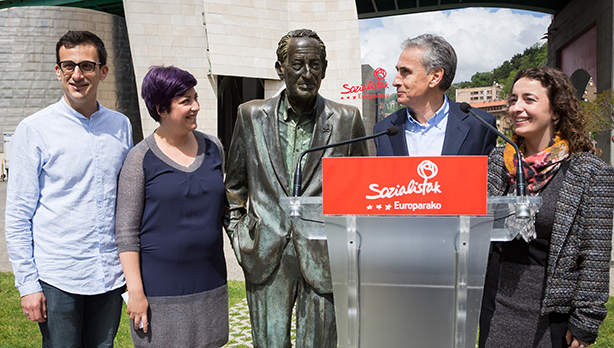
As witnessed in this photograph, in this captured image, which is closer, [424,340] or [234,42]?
[424,340]

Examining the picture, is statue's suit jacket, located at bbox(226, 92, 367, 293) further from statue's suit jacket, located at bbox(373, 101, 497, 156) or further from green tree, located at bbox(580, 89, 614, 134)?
green tree, located at bbox(580, 89, 614, 134)

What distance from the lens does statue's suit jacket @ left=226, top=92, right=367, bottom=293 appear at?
8.45ft

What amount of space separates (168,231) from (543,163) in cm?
187

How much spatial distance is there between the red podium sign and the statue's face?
113cm

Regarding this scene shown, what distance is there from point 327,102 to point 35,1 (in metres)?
31.5

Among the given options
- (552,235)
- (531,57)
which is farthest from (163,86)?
(531,57)

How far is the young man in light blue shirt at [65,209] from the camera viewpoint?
2.43m

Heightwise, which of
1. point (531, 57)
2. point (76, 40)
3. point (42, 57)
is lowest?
point (76, 40)

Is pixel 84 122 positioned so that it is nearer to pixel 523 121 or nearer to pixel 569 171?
pixel 523 121

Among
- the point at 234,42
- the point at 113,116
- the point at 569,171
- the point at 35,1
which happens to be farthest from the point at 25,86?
the point at 569,171

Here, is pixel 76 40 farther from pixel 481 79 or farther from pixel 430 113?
pixel 481 79

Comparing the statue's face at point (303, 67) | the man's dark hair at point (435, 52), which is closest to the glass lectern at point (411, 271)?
the statue's face at point (303, 67)

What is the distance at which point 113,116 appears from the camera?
9.07 ft

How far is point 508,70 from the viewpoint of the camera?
336ft
